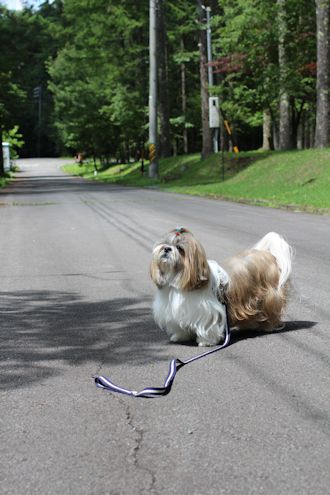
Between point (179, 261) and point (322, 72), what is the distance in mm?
24608

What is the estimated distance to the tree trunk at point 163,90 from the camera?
46.6 meters

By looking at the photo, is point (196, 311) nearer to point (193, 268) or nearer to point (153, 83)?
point (193, 268)

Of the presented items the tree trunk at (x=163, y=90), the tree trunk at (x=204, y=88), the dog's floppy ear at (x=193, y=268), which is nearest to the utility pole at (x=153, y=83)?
the tree trunk at (x=204, y=88)

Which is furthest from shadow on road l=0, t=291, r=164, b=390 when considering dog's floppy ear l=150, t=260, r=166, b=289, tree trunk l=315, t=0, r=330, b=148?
tree trunk l=315, t=0, r=330, b=148

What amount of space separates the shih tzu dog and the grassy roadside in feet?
43.4

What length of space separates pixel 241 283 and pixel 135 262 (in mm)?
5205

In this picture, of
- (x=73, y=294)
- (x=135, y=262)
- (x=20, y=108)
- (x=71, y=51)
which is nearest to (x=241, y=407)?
(x=73, y=294)

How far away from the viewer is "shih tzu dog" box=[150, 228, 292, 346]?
18.8ft

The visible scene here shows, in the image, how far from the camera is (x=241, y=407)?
4.53 m

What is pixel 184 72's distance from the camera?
2243 inches

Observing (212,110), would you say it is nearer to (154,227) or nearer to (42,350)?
(154,227)

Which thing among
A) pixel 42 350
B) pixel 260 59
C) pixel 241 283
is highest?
pixel 260 59

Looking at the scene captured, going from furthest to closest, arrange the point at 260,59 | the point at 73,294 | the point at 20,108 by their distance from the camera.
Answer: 1. the point at 20,108
2. the point at 260,59
3. the point at 73,294

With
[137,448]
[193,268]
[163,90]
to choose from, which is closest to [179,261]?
[193,268]
